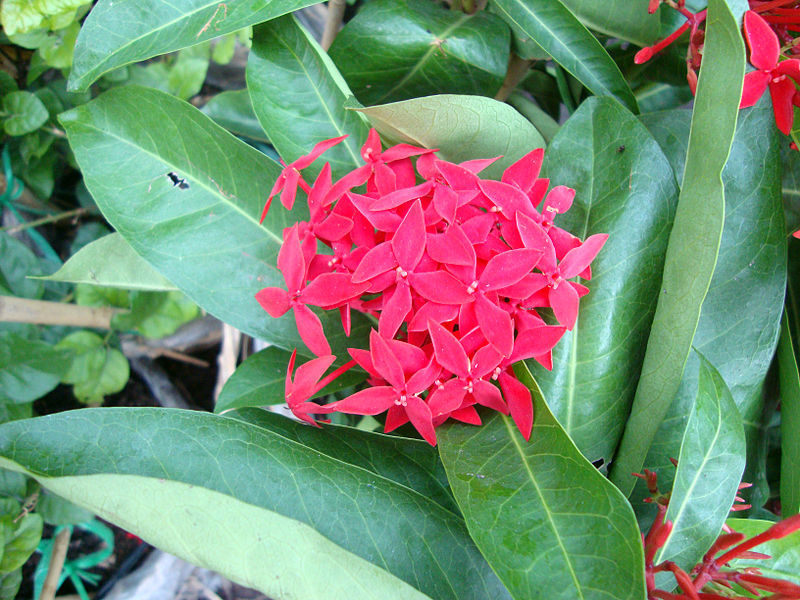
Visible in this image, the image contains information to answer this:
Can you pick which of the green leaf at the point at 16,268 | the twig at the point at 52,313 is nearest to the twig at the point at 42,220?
the green leaf at the point at 16,268

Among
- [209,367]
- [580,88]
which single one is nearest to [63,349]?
[209,367]

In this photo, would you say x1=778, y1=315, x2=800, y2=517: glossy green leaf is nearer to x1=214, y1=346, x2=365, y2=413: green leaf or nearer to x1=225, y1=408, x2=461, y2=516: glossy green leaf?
x1=225, y1=408, x2=461, y2=516: glossy green leaf

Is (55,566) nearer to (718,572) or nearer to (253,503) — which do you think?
(253,503)

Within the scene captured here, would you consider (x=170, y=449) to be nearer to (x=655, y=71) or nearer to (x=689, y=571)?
(x=689, y=571)

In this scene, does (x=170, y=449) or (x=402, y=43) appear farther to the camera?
(x=402, y=43)

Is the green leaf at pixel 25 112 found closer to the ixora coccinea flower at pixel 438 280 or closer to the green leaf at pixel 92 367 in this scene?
the green leaf at pixel 92 367

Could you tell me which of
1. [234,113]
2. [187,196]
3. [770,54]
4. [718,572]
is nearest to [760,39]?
[770,54]

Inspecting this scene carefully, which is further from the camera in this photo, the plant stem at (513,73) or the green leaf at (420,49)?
the plant stem at (513,73)
